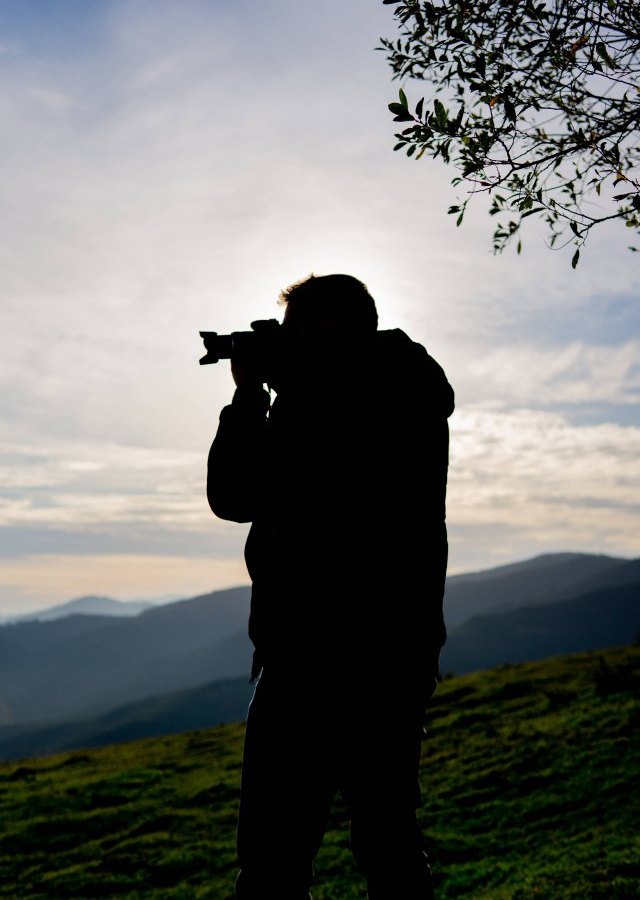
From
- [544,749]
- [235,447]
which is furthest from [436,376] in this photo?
[544,749]

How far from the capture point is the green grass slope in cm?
1170

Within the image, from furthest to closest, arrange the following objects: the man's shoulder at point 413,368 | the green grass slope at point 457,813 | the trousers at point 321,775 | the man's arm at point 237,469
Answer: the green grass slope at point 457,813, the man's shoulder at point 413,368, the man's arm at point 237,469, the trousers at point 321,775

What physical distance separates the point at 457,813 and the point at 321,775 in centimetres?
1416

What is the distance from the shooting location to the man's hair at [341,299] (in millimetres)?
3838

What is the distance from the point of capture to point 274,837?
351 cm

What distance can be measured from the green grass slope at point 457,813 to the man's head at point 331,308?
2451 mm

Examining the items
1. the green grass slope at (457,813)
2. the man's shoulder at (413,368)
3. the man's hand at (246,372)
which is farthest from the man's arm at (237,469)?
the green grass slope at (457,813)

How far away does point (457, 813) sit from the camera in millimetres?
16016

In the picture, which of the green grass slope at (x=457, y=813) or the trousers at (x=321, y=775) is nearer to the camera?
the trousers at (x=321, y=775)

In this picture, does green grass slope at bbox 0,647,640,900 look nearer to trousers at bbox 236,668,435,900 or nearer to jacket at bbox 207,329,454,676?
trousers at bbox 236,668,435,900

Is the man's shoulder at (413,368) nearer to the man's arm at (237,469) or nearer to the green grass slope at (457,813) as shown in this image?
the man's arm at (237,469)

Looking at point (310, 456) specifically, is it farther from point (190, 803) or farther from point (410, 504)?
point (190, 803)

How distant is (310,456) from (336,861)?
490 inches

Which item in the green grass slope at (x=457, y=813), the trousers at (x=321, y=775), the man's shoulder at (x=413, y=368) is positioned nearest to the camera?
the trousers at (x=321, y=775)
